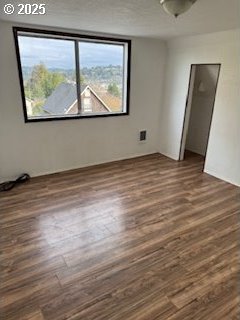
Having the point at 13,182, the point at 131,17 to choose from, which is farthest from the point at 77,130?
the point at 131,17

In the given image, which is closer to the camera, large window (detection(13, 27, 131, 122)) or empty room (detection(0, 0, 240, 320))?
empty room (detection(0, 0, 240, 320))

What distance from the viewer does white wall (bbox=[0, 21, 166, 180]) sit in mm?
3129

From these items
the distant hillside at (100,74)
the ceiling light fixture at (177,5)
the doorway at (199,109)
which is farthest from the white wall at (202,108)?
the ceiling light fixture at (177,5)

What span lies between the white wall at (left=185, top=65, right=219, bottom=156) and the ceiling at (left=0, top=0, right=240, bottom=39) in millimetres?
1015

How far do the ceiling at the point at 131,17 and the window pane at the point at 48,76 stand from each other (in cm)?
34

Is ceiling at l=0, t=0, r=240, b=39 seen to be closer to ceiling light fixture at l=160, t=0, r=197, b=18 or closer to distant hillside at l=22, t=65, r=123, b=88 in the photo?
ceiling light fixture at l=160, t=0, r=197, b=18

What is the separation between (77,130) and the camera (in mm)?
3764

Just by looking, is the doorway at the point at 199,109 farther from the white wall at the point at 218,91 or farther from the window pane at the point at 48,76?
the window pane at the point at 48,76

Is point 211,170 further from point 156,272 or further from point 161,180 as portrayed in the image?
point 156,272

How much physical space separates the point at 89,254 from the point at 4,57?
2.62m

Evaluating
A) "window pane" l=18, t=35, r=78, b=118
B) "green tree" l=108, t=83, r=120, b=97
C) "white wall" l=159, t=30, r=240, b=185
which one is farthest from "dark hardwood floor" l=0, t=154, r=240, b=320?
"green tree" l=108, t=83, r=120, b=97

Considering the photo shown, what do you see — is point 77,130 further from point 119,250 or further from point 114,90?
point 119,250

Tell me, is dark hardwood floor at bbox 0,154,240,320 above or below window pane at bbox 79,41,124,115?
below

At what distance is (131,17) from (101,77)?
4.72 ft
